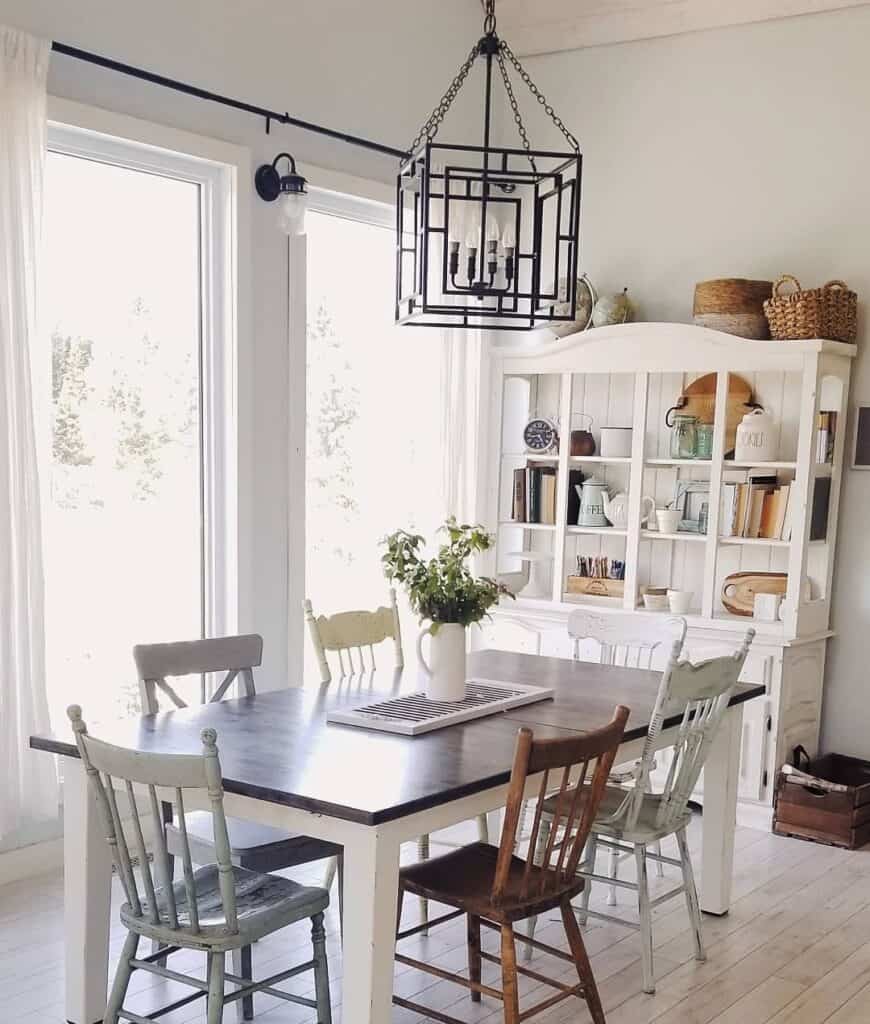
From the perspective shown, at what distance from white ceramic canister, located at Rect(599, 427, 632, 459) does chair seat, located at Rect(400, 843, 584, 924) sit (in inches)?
101

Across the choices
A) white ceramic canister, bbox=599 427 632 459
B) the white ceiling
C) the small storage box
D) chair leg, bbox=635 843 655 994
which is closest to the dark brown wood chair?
chair leg, bbox=635 843 655 994

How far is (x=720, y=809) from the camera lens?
368 centimetres

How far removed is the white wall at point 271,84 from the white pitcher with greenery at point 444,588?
4.90ft

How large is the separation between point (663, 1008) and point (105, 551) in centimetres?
237

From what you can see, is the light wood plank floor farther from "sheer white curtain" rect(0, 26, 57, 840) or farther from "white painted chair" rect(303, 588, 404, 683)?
"white painted chair" rect(303, 588, 404, 683)

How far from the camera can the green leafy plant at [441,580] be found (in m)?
3.22

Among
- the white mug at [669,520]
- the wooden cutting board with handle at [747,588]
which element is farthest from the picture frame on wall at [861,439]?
the white mug at [669,520]

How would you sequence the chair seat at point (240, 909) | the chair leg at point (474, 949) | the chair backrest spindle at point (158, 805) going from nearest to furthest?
the chair backrest spindle at point (158, 805) < the chair seat at point (240, 909) < the chair leg at point (474, 949)

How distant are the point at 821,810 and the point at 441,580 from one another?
213 centimetres

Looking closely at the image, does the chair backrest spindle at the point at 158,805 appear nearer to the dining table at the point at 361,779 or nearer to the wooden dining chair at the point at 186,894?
the wooden dining chair at the point at 186,894

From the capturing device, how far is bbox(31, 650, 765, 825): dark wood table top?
2502mm

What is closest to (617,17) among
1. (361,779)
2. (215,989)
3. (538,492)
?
(538,492)

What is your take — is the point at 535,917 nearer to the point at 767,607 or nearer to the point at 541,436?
the point at 767,607

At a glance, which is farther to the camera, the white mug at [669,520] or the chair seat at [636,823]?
the white mug at [669,520]
